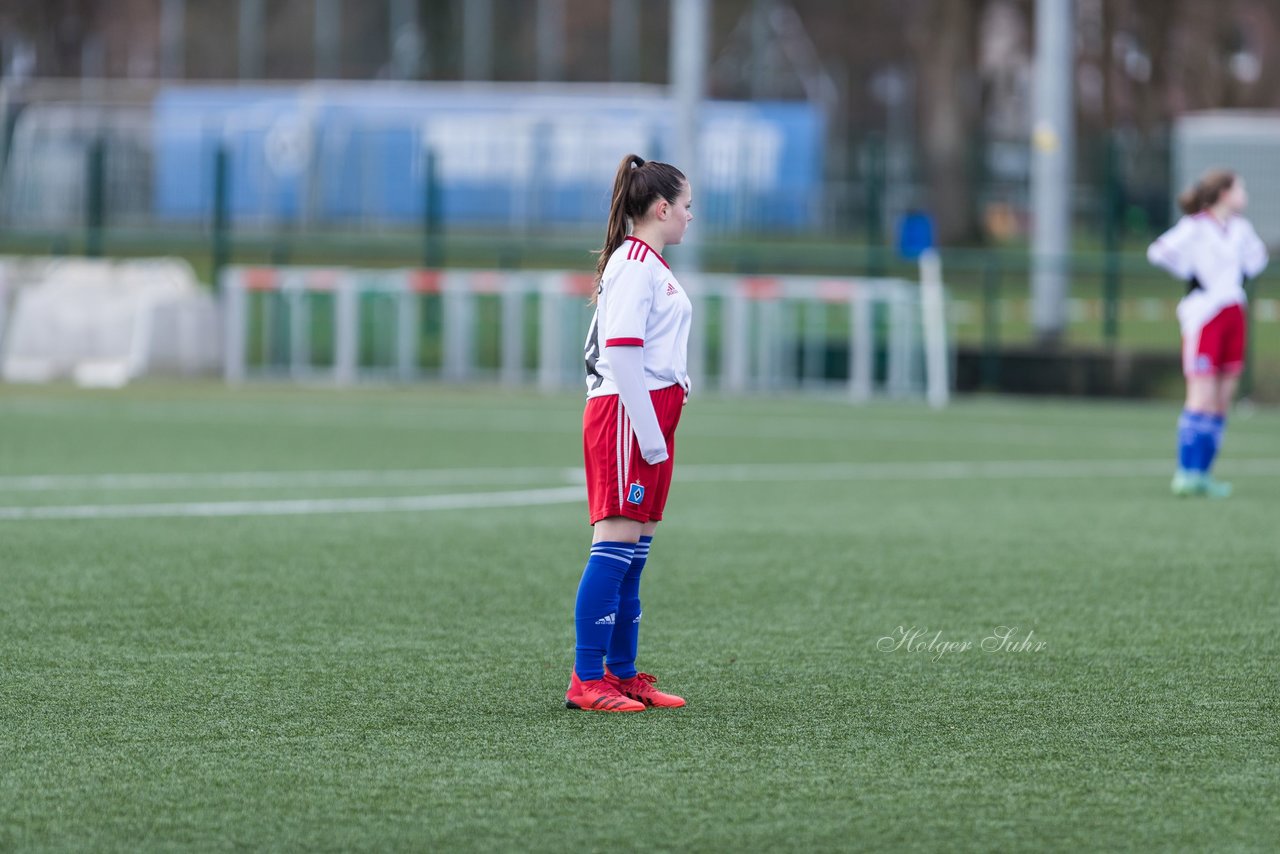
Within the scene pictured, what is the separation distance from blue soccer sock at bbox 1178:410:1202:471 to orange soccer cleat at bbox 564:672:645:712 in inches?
264

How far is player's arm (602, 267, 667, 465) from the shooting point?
6117 mm

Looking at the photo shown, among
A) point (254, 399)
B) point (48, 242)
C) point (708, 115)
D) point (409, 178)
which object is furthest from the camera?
point (708, 115)

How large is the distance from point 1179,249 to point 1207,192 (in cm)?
35

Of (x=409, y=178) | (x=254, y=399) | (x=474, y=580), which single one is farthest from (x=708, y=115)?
(x=474, y=580)

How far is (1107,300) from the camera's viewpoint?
22.3 m

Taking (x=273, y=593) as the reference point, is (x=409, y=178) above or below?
above

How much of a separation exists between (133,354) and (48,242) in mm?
5989

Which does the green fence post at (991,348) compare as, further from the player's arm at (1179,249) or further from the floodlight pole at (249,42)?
the floodlight pole at (249,42)

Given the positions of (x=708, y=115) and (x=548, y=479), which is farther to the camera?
(x=708, y=115)

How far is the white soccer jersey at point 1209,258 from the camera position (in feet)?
39.8

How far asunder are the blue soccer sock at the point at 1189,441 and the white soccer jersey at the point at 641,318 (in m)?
6.53

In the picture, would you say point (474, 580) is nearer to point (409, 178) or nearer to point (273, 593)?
point (273, 593)

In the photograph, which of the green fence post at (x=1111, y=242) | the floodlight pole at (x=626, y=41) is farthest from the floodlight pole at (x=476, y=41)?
the green fence post at (x=1111, y=242)

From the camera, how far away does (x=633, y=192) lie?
20.7ft
